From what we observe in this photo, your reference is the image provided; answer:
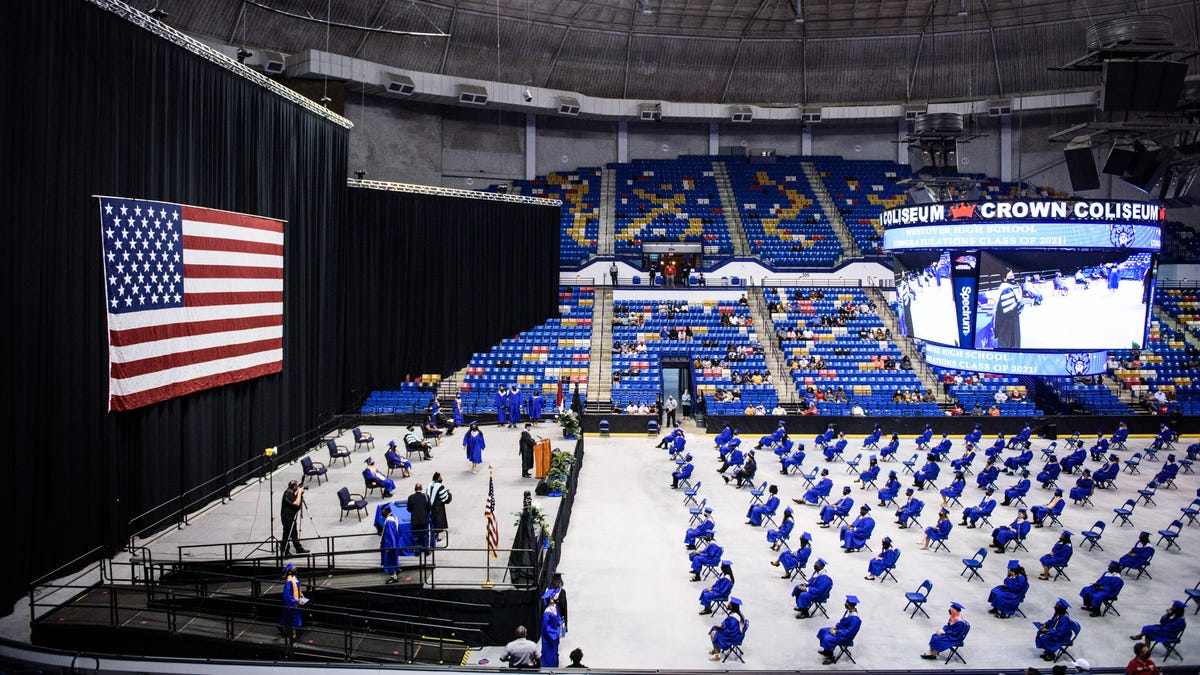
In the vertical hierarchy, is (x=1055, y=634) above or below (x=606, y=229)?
below

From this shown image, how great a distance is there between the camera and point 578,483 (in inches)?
999

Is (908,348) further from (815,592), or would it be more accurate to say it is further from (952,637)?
(952,637)

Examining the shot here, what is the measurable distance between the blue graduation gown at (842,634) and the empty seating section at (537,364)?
19848 mm

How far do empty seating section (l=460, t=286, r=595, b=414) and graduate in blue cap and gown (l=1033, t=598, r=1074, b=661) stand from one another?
20.9m

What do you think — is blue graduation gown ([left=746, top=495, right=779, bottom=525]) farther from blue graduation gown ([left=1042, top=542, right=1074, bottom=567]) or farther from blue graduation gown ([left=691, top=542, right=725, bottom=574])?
blue graduation gown ([left=1042, top=542, right=1074, bottom=567])

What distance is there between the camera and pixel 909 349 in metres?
39.3

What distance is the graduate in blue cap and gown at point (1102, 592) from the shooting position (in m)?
15.7

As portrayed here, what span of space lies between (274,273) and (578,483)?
30.9 ft

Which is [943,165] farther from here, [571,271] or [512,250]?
[571,271]

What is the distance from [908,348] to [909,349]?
8 centimetres

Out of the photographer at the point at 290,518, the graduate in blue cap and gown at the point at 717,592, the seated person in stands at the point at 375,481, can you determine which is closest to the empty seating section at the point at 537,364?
the seated person in stands at the point at 375,481

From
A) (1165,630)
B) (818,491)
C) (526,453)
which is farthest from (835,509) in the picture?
(1165,630)

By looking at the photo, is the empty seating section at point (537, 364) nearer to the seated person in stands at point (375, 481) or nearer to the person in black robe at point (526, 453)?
the person in black robe at point (526, 453)

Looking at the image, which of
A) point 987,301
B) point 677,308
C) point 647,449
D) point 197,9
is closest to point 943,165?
point 987,301
